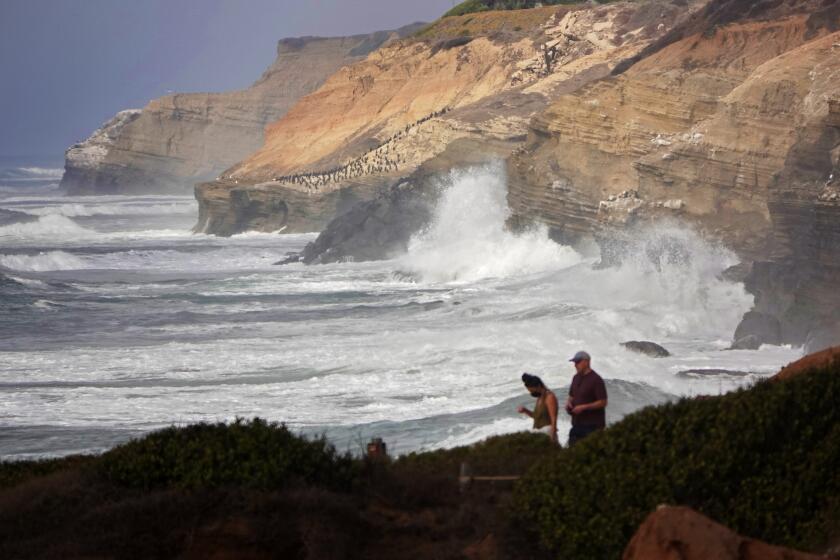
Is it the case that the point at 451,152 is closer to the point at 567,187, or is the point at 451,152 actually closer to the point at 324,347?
the point at 567,187

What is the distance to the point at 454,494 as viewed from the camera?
10.2m

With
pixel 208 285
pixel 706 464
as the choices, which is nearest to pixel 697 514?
pixel 706 464

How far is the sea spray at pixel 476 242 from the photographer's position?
1663 inches

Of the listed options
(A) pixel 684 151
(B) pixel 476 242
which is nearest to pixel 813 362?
(A) pixel 684 151

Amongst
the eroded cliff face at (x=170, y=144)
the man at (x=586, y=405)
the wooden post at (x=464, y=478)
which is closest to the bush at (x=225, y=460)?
the wooden post at (x=464, y=478)

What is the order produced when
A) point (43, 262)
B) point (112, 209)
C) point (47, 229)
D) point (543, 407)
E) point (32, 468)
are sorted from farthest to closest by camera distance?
point (112, 209), point (47, 229), point (43, 262), point (543, 407), point (32, 468)

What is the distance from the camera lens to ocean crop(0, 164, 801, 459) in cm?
1986

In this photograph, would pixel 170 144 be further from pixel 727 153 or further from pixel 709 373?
pixel 709 373

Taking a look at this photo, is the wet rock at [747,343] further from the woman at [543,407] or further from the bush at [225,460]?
the bush at [225,460]

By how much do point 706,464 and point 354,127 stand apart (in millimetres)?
62111

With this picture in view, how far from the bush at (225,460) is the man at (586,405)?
1906 mm

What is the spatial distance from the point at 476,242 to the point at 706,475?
37271 mm

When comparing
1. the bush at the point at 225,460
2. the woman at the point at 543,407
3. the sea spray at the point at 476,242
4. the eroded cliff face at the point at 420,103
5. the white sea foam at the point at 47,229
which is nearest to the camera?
the bush at the point at 225,460

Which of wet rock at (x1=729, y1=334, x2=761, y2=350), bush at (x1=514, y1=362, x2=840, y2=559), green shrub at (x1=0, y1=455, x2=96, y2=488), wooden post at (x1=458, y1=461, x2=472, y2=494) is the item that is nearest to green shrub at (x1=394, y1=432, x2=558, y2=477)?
wooden post at (x1=458, y1=461, x2=472, y2=494)
